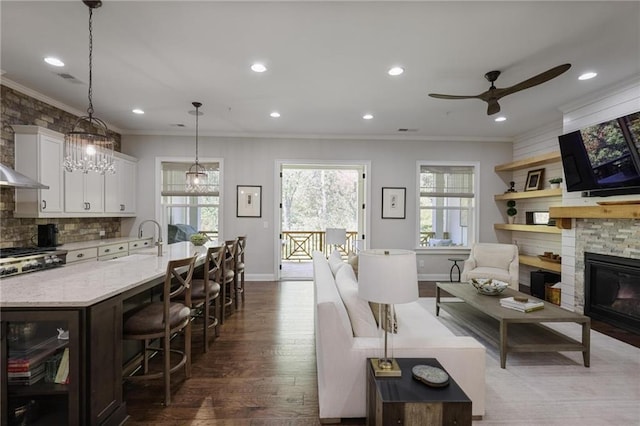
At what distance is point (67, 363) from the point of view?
1696 mm

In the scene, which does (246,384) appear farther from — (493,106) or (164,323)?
(493,106)

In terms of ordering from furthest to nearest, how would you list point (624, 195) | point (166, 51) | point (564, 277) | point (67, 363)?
point (564, 277) < point (624, 195) < point (166, 51) < point (67, 363)

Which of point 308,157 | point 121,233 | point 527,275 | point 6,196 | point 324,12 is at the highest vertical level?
point 324,12

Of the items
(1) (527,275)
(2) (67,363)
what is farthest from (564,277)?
(2) (67,363)

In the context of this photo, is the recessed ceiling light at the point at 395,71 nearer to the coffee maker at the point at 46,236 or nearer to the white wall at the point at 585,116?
the white wall at the point at 585,116

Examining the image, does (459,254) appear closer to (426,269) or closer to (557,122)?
(426,269)

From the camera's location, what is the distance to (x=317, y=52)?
2848 mm

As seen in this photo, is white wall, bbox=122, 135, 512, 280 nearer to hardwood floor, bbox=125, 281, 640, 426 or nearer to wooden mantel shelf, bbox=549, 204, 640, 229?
wooden mantel shelf, bbox=549, 204, 640, 229

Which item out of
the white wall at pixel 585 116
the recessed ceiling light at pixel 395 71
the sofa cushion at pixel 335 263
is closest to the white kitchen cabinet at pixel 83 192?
the sofa cushion at pixel 335 263

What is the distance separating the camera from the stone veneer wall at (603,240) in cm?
351

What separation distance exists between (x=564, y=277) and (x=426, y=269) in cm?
220

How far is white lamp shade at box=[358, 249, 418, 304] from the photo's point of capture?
1.60 meters

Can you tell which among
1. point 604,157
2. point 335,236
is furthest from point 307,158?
point 604,157

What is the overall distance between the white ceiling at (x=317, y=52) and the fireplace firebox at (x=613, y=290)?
2.13 meters
